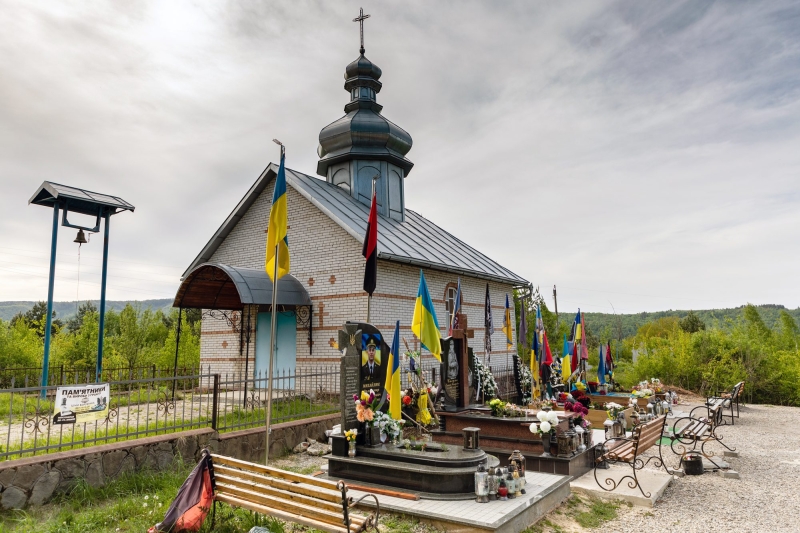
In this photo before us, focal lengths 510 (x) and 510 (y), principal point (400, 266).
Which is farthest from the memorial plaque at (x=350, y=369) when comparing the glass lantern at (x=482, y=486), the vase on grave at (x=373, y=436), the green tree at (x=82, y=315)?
the green tree at (x=82, y=315)

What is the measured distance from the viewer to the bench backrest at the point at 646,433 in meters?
7.58

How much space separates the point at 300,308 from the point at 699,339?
1485 centimetres

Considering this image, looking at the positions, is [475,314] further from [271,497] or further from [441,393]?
[271,497]

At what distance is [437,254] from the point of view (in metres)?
15.3

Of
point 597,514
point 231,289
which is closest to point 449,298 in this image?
point 231,289

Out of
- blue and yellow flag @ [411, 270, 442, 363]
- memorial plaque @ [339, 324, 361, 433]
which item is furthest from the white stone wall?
memorial plaque @ [339, 324, 361, 433]

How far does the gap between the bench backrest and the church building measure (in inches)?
243

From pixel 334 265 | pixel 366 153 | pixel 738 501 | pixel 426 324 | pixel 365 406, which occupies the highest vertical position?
pixel 366 153

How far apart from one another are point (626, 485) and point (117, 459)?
7.16 meters

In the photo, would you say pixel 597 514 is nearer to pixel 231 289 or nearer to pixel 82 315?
pixel 231 289

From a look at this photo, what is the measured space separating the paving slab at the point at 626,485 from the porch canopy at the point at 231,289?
7.29 meters

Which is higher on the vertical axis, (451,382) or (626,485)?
(451,382)

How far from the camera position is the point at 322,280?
1325 centimetres

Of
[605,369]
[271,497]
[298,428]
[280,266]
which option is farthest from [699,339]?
[271,497]
